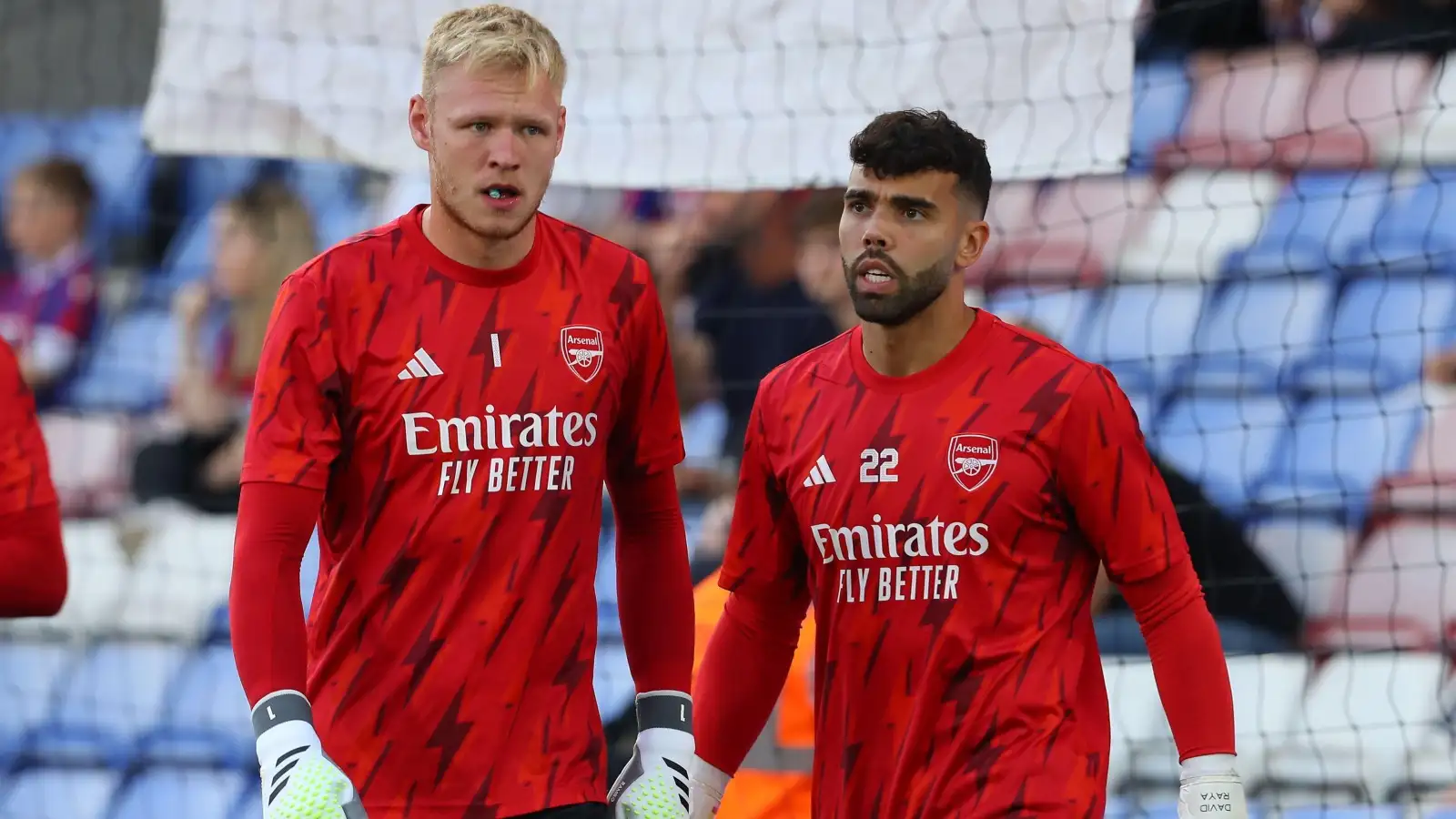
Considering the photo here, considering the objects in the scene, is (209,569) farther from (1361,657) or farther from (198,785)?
(1361,657)

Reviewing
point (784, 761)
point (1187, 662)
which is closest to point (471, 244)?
point (1187, 662)

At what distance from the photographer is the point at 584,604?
9.50 ft

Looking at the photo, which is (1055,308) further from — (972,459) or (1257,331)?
(972,459)

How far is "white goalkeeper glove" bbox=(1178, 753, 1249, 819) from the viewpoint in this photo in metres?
2.93

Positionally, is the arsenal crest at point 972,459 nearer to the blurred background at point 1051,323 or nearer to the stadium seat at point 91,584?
the blurred background at point 1051,323

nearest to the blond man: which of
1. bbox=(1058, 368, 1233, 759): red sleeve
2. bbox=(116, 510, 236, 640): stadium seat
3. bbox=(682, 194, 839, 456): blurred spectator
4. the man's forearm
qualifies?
bbox=(1058, 368, 1233, 759): red sleeve

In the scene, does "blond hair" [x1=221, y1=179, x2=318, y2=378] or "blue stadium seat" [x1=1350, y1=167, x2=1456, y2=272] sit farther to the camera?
"blond hair" [x1=221, y1=179, x2=318, y2=378]

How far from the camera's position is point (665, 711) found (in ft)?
10.00

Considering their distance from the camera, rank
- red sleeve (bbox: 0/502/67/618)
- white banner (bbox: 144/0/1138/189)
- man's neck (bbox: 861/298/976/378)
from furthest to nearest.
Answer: white banner (bbox: 144/0/1138/189)
red sleeve (bbox: 0/502/67/618)
man's neck (bbox: 861/298/976/378)

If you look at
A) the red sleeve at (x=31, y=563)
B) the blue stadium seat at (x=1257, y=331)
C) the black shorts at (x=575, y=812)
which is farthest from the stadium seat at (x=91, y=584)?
the black shorts at (x=575, y=812)

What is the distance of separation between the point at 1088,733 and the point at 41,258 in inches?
239

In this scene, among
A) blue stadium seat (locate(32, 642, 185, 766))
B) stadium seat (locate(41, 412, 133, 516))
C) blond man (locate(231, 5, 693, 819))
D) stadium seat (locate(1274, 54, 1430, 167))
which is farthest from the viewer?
stadium seat (locate(41, 412, 133, 516))

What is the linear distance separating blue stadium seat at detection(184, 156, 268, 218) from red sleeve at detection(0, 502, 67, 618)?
4.03 metres

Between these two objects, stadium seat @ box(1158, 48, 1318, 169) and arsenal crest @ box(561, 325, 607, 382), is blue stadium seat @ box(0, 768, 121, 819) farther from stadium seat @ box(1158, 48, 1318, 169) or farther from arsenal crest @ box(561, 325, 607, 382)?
arsenal crest @ box(561, 325, 607, 382)
